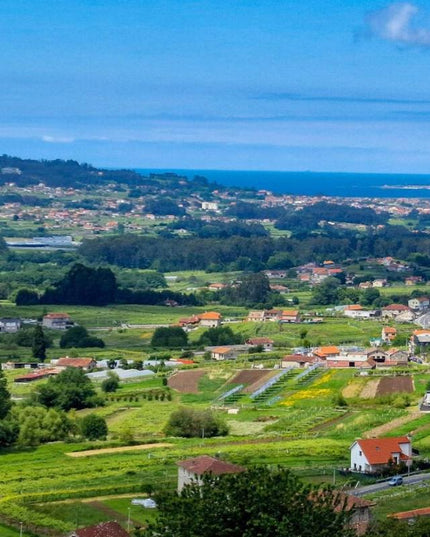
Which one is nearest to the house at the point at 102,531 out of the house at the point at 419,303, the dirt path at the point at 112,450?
the dirt path at the point at 112,450

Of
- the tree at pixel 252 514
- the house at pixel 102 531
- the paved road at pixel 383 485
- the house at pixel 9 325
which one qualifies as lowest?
the house at pixel 9 325

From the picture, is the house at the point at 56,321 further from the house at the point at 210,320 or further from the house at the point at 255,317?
the house at the point at 255,317

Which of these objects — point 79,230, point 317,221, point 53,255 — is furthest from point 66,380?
point 317,221

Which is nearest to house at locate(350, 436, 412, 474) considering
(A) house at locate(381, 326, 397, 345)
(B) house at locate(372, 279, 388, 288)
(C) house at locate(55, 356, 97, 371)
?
(C) house at locate(55, 356, 97, 371)

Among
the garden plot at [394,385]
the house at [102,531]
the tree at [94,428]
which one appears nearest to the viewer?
the house at [102,531]

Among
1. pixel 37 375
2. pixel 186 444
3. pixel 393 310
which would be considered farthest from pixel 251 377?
pixel 393 310

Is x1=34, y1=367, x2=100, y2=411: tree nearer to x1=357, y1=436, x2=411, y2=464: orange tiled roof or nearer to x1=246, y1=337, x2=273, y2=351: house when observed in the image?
x1=357, y1=436, x2=411, y2=464: orange tiled roof

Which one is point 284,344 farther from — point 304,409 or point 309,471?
point 309,471
